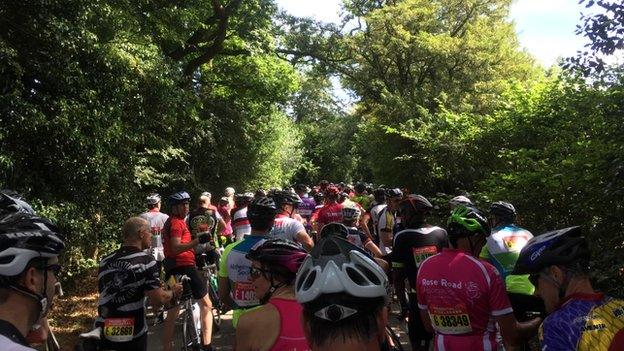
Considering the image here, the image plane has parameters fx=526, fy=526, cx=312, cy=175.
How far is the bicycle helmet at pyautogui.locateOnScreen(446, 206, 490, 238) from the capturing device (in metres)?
3.85

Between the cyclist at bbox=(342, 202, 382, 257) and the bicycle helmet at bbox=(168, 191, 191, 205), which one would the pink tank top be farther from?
the cyclist at bbox=(342, 202, 382, 257)

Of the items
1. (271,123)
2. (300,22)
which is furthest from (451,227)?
(271,123)

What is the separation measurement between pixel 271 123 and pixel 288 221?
20937 mm

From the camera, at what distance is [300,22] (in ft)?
76.9

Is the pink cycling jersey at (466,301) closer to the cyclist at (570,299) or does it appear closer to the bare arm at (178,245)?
the cyclist at (570,299)

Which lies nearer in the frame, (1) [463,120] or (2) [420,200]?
(2) [420,200]

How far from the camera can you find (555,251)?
2604 millimetres

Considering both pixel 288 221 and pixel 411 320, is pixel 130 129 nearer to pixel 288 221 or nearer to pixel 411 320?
pixel 288 221

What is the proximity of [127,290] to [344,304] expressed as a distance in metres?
3.19

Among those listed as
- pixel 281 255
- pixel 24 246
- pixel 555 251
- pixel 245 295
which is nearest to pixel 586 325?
pixel 555 251

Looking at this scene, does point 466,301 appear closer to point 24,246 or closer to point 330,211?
point 24,246

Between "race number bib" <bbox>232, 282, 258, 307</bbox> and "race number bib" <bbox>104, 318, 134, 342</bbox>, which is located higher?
"race number bib" <bbox>232, 282, 258, 307</bbox>

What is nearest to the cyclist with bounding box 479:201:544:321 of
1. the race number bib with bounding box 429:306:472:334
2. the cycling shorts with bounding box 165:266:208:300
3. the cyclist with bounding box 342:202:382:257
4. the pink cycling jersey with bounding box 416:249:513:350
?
the pink cycling jersey with bounding box 416:249:513:350

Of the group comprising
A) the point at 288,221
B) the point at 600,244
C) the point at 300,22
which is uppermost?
the point at 300,22
